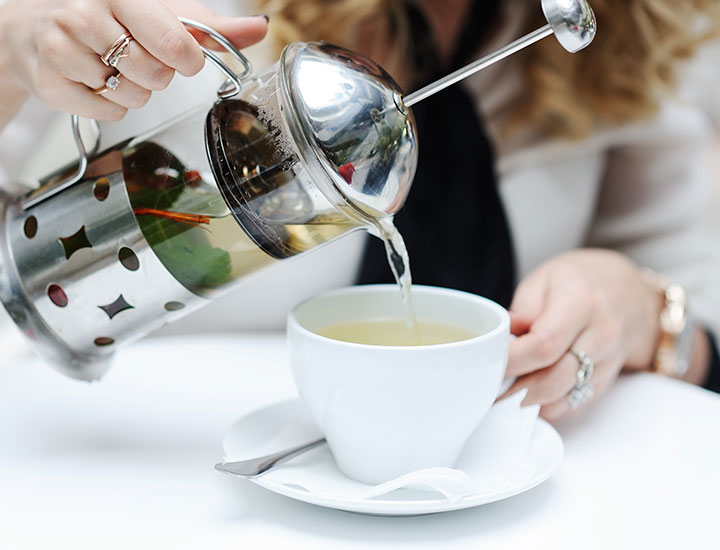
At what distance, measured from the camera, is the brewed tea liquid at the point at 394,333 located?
527 millimetres

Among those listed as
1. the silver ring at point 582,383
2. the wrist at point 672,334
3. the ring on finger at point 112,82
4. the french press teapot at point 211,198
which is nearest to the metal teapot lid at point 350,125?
the french press teapot at point 211,198

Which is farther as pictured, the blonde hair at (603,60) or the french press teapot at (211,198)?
the blonde hair at (603,60)

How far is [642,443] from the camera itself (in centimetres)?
55

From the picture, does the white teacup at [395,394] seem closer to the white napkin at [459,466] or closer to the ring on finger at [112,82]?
the white napkin at [459,466]

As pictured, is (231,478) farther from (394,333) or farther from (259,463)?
(394,333)

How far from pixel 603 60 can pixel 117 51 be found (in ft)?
2.45

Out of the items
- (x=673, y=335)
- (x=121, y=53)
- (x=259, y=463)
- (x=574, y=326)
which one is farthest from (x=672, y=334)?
(x=121, y=53)

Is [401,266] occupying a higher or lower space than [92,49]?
lower

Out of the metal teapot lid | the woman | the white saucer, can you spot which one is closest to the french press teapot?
the metal teapot lid

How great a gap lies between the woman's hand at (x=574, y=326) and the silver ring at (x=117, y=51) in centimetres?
33

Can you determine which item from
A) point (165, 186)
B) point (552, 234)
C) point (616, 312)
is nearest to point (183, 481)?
point (165, 186)

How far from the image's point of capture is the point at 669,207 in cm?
109

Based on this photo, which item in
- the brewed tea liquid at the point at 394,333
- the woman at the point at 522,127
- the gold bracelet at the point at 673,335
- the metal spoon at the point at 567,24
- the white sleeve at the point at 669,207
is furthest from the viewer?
the white sleeve at the point at 669,207

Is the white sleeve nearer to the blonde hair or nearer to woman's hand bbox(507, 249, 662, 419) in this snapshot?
the blonde hair
